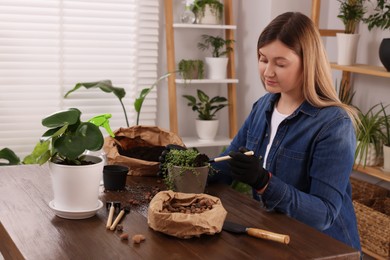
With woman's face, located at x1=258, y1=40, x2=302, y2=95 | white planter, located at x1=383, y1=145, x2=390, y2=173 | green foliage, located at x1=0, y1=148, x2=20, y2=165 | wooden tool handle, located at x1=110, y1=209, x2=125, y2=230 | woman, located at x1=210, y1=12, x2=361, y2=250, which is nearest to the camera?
wooden tool handle, located at x1=110, y1=209, x2=125, y2=230

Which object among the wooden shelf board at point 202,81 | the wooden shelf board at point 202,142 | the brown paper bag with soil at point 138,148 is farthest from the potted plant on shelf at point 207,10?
the brown paper bag with soil at point 138,148

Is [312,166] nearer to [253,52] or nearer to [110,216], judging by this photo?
[110,216]

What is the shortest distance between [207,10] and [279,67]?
2.02 meters

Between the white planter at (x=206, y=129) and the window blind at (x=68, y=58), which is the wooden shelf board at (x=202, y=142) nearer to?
the white planter at (x=206, y=129)

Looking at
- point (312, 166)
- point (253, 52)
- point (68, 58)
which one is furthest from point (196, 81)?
point (312, 166)

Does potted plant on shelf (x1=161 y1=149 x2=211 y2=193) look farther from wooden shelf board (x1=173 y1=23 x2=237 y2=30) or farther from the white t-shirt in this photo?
wooden shelf board (x1=173 y1=23 x2=237 y2=30)

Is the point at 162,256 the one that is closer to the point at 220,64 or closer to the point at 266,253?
the point at 266,253

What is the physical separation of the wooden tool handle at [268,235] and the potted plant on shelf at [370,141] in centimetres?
196

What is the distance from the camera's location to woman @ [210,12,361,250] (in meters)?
2.06

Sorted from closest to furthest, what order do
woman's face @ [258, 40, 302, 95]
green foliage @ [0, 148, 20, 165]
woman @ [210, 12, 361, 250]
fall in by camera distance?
woman @ [210, 12, 361, 250] < woman's face @ [258, 40, 302, 95] < green foliage @ [0, 148, 20, 165]

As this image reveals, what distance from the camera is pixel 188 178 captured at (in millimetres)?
1984

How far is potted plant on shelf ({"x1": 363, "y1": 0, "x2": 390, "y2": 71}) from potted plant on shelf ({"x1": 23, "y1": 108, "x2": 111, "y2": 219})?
80.9 inches

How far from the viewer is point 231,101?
14.3 feet

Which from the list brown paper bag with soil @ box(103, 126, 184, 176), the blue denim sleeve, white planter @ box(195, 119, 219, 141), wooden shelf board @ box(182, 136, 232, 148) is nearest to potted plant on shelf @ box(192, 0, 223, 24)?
white planter @ box(195, 119, 219, 141)
